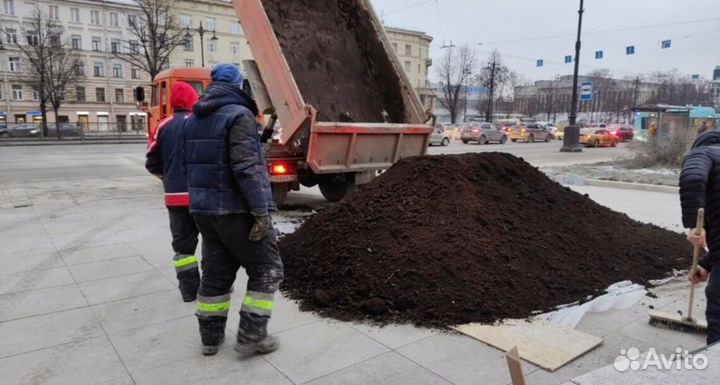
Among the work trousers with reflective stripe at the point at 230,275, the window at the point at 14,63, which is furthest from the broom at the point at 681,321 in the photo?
the window at the point at 14,63

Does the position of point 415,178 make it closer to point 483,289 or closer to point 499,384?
point 483,289

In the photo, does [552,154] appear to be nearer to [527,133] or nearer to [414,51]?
[527,133]

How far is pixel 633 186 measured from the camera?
37.8 ft

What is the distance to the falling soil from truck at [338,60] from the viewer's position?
815 cm

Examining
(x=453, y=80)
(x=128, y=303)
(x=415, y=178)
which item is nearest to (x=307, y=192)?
(x=415, y=178)

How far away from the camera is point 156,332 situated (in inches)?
145

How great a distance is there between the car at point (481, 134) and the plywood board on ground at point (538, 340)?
1195 inches

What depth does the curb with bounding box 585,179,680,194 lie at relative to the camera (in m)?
10.9

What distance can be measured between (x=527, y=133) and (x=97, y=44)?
52.6 m

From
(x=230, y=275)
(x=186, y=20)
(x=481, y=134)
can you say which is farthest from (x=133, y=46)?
(x=230, y=275)

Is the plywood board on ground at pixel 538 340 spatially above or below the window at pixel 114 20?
below

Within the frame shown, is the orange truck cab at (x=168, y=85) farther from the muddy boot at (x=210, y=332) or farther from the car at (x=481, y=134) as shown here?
the car at (x=481, y=134)

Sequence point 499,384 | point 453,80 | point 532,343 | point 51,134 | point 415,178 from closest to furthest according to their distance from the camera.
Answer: point 499,384, point 532,343, point 415,178, point 51,134, point 453,80

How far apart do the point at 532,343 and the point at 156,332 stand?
8.70 feet
